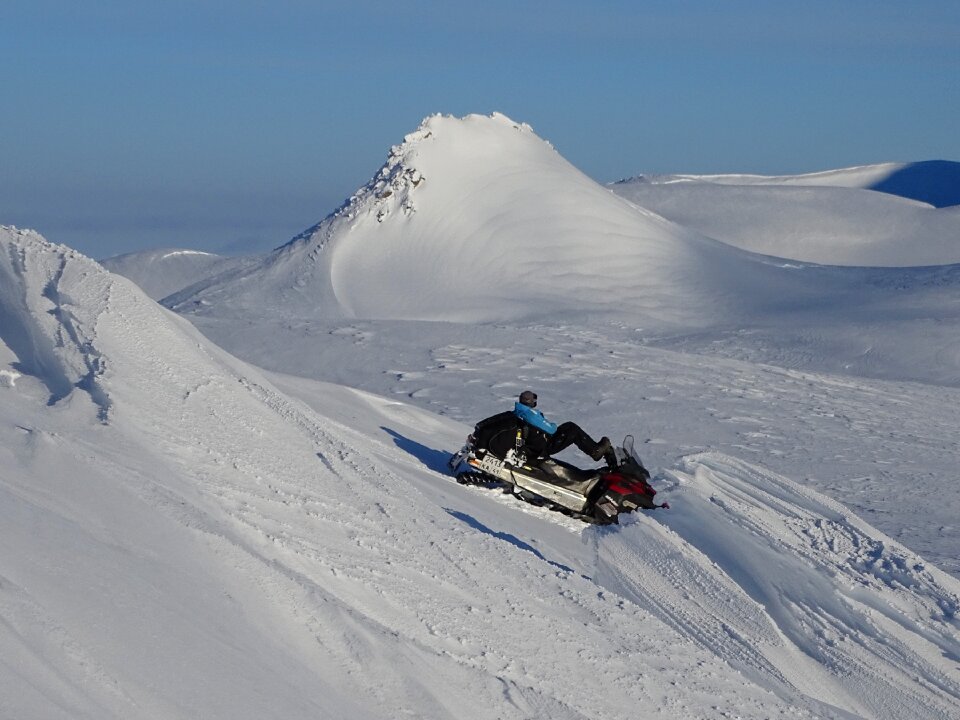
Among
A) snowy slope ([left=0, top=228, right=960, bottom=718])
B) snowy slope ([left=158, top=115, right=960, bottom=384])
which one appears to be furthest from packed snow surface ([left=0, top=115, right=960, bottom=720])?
snowy slope ([left=158, top=115, right=960, bottom=384])

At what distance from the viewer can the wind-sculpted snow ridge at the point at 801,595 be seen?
21.9 feet

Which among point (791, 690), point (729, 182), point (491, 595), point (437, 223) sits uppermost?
point (729, 182)

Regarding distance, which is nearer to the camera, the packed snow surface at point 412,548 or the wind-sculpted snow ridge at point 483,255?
the packed snow surface at point 412,548

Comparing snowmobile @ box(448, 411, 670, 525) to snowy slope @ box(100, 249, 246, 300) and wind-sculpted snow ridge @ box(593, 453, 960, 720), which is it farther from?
snowy slope @ box(100, 249, 246, 300)

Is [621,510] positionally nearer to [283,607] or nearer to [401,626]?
[401,626]

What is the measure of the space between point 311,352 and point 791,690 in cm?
1272

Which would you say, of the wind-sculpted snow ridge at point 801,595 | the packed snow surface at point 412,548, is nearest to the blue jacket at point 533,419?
the packed snow surface at point 412,548

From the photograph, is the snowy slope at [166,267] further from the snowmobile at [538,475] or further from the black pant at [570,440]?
the black pant at [570,440]

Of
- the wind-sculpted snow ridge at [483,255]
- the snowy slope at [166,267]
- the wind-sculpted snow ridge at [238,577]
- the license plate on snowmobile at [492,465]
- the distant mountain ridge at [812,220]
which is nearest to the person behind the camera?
the wind-sculpted snow ridge at [238,577]

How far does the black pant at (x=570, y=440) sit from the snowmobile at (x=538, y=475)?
0.14 meters

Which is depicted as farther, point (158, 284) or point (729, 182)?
point (729, 182)

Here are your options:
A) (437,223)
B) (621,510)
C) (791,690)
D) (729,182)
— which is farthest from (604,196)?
(729,182)

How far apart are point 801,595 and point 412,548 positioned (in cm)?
275

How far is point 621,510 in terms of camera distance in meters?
9.16
